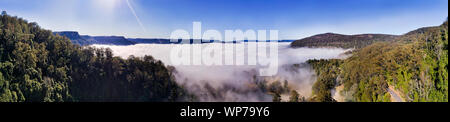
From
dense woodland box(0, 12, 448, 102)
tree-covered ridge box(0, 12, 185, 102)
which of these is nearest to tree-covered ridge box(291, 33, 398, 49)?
dense woodland box(0, 12, 448, 102)

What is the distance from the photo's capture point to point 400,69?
854cm

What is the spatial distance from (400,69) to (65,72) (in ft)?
56.9

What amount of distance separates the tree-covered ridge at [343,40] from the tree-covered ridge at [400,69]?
49 centimetres

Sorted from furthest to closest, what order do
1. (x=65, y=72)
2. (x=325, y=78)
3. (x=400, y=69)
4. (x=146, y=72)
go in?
(x=65, y=72), (x=146, y=72), (x=325, y=78), (x=400, y=69)

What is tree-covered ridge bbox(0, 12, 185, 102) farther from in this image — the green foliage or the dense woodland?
the green foliage

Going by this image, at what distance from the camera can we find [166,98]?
909 cm

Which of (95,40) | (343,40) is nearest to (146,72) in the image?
(95,40)

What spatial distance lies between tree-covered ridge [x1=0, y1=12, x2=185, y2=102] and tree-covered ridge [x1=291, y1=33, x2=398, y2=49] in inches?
326

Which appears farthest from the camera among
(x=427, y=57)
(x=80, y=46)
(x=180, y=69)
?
(x=80, y=46)

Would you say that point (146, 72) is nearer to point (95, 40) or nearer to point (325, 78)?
point (95, 40)
